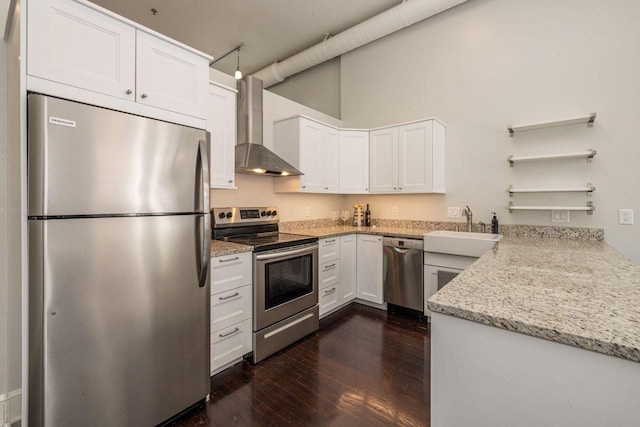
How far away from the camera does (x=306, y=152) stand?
3.35m

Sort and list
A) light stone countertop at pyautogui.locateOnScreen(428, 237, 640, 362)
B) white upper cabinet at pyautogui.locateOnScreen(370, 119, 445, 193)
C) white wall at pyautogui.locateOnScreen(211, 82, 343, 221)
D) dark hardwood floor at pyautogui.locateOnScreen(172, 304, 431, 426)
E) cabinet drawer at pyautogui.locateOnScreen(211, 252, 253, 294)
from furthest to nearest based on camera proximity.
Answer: white upper cabinet at pyautogui.locateOnScreen(370, 119, 445, 193), white wall at pyautogui.locateOnScreen(211, 82, 343, 221), cabinet drawer at pyautogui.locateOnScreen(211, 252, 253, 294), dark hardwood floor at pyautogui.locateOnScreen(172, 304, 431, 426), light stone countertop at pyautogui.locateOnScreen(428, 237, 640, 362)

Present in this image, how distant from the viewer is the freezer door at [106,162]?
48.8 inches

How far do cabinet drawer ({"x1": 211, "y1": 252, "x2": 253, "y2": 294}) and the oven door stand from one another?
7cm

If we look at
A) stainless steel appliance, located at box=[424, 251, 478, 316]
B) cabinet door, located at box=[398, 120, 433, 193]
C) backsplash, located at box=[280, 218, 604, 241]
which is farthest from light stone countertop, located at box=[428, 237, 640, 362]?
cabinet door, located at box=[398, 120, 433, 193]

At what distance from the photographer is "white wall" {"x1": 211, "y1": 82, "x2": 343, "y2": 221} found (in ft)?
9.85

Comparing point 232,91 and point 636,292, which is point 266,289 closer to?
point 232,91

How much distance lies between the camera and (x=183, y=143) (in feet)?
5.60

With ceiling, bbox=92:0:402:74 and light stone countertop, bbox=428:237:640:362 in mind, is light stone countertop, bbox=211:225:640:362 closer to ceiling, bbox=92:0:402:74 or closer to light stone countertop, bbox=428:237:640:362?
light stone countertop, bbox=428:237:640:362

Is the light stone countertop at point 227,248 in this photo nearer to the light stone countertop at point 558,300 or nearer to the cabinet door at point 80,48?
the cabinet door at point 80,48

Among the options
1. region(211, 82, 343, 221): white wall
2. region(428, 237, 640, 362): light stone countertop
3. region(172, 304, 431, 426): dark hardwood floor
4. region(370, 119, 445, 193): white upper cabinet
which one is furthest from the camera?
region(370, 119, 445, 193): white upper cabinet

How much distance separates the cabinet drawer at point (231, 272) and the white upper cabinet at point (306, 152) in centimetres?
129

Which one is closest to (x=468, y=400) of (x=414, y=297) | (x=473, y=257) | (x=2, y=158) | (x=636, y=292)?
(x=636, y=292)

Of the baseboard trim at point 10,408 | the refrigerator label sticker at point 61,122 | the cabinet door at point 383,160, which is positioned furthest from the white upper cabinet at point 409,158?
the baseboard trim at point 10,408

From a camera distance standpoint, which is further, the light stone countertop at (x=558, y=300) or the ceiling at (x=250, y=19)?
the ceiling at (x=250, y=19)
